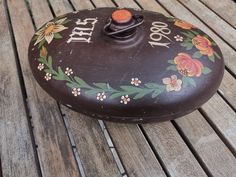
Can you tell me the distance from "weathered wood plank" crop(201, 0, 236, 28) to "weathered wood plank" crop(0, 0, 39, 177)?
3.42 ft

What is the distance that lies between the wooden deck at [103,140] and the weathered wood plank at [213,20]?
0.17 metres

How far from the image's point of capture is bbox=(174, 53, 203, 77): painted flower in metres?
0.92

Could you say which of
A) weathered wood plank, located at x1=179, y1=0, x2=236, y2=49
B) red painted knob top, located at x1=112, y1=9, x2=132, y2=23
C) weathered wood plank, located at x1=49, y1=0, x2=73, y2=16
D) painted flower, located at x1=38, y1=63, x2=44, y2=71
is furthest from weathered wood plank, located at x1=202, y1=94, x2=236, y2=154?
weathered wood plank, located at x1=49, y1=0, x2=73, y2=16

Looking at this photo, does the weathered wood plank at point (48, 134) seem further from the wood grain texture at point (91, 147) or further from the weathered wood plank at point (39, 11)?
the weathered wood plank at point (39, 11)

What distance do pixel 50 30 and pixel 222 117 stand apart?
669 mm

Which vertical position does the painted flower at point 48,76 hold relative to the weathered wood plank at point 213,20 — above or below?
above

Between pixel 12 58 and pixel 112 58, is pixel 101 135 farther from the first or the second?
pixel 12 58

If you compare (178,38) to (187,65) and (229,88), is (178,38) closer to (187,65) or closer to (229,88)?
(187,65)

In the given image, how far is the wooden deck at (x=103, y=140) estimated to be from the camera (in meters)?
1.03

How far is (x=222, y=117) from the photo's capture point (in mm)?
1179

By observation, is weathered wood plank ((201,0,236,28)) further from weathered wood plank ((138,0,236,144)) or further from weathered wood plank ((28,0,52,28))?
weathered wood plank ((28,0,52,28))

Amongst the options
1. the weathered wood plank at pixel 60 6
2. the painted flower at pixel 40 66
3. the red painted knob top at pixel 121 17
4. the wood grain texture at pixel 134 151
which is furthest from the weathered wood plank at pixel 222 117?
the weathered wood plank at pixel 60 6

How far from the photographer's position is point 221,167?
3.36ft

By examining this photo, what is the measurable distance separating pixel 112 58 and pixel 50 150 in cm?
39
